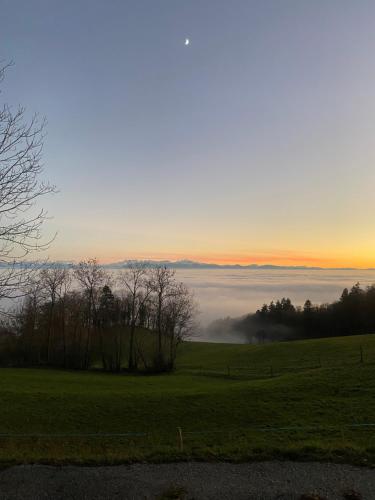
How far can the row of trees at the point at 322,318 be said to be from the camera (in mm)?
101625

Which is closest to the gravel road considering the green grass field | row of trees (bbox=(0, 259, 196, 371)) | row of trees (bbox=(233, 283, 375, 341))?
the green grass field

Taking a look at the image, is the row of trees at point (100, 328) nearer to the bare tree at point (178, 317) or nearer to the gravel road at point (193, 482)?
the bare tree at point (178, 317)

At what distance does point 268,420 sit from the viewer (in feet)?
63.9

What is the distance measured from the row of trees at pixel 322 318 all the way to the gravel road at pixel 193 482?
97557 millimetres

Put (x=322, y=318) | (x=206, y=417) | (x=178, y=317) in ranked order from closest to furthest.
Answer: (x=206, y=417) → (x=178, y=317) → (x=322, y=318)

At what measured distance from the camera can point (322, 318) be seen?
4360 inches

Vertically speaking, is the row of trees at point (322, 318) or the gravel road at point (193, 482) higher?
the gravel road at point (193, 482)

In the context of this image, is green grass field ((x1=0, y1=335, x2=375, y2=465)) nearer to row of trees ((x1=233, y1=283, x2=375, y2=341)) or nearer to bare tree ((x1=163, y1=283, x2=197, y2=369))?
bare tree ((x1=163, y1=283, x2=197, y2=369))

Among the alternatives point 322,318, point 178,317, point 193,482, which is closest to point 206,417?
point 193,482

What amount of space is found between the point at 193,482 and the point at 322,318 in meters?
110

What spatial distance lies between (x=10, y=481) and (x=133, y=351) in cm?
5820

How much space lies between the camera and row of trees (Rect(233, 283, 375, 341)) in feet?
333

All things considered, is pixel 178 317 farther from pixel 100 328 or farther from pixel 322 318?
pixel 322 318

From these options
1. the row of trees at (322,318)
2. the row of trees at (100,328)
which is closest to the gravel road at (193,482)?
the row of trees at (100,328)
